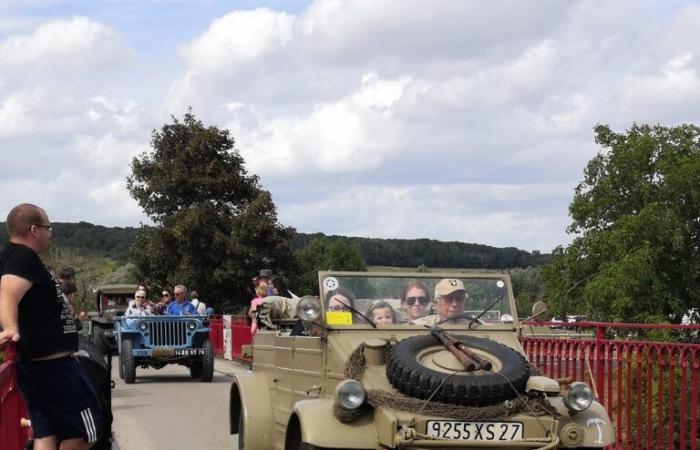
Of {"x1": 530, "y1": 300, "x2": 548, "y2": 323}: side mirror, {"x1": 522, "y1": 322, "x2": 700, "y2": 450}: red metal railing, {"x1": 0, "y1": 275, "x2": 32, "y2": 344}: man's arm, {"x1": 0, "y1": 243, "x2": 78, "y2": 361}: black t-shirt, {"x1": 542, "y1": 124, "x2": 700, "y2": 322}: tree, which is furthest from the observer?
{"x1": 542, "y1": 124, "x2": 700, "y2": 322}: tree

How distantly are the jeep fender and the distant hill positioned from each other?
16453mm

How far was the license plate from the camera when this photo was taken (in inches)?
250

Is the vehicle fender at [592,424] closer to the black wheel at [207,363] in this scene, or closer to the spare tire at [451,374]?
the spare tire at [451,374]

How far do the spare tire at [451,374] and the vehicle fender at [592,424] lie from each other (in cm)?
32

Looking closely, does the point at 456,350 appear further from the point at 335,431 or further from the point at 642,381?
the point at 642,381

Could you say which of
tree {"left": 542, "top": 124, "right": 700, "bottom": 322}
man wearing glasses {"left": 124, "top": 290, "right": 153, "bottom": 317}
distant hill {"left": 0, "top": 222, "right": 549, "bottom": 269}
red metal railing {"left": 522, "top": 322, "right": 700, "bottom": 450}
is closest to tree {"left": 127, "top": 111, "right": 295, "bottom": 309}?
distant hill {"left": 0, "top": 222, "right": 549, "bottom": 269}

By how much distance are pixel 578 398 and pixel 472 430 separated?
0.79 meters

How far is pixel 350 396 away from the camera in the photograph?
6.43m

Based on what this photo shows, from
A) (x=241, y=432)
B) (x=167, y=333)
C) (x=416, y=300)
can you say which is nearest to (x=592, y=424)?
(x=416, y=300)

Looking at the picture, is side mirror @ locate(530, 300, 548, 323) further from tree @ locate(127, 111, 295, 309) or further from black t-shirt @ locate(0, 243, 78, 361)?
tree @ locate(127, 111, 295, 309)

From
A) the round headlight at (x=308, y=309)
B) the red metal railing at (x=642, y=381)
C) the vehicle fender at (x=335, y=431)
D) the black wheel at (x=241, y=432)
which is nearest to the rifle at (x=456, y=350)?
the vehicle fender at (x=335, y=431)

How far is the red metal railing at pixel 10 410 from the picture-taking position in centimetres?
672

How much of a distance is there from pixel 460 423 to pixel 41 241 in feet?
8.48

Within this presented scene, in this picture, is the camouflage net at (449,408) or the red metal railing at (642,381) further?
the red metal railing at (642,381)
